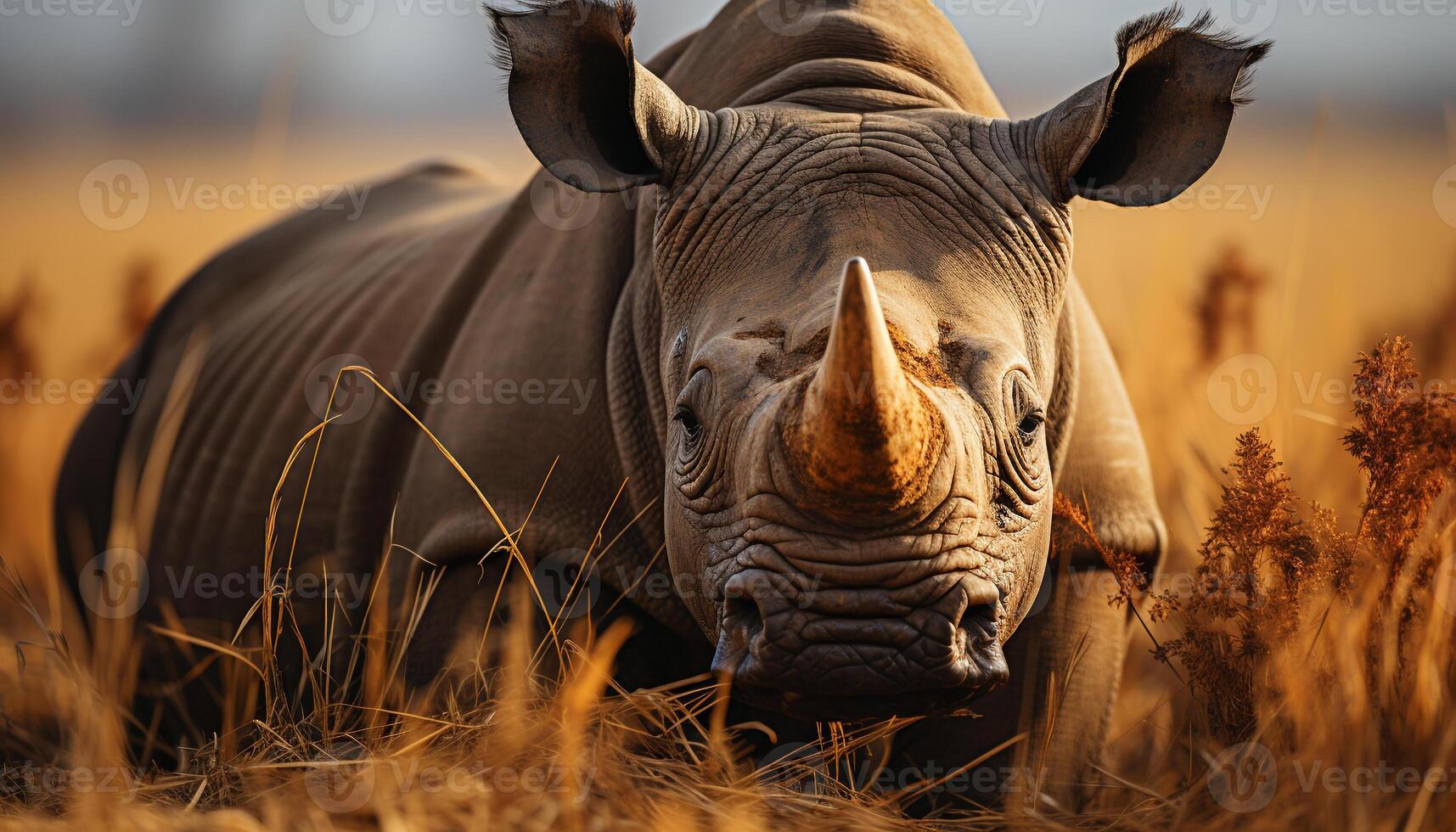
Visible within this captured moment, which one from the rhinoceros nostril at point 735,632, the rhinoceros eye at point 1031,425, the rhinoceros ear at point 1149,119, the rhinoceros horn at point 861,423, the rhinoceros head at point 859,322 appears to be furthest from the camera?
the rhinoceros ear at point 1149,119

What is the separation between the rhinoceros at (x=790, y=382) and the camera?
2.24 m

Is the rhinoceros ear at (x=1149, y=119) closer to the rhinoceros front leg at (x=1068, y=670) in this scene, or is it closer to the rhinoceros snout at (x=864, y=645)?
the rhinoceros front leg at (x=1068, y=670)

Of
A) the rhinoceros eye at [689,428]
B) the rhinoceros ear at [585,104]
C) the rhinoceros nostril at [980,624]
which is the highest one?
the rhinoceros ear at [585,104]

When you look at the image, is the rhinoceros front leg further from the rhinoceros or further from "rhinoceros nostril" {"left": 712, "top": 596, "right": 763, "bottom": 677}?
"rhinoceros nostril" {"left": 712, "top": 596, "right": 763, "bottom": 677}

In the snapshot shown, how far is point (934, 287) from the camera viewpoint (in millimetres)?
2641

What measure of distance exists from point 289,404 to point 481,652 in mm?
1781

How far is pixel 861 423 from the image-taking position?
208cm

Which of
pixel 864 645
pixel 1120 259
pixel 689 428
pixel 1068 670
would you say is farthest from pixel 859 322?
pixel 1120 259

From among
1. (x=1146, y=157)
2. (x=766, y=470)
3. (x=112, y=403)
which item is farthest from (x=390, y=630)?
(x=112, y=403)

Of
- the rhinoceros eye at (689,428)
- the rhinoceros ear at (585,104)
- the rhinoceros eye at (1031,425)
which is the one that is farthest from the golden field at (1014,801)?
the rhinoceros ear at (585,104)

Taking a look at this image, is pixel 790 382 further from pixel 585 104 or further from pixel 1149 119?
pixel 1149 119

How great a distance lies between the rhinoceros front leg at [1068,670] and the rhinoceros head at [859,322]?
261 mm

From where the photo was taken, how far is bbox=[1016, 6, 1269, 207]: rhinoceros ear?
2.88 metres

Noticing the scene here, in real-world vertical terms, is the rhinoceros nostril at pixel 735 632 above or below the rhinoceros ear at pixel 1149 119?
below
